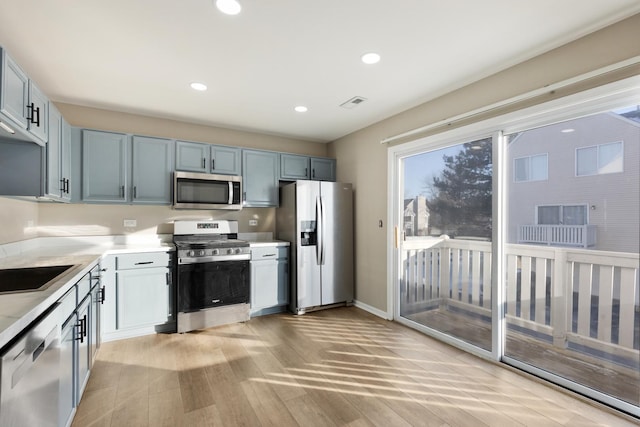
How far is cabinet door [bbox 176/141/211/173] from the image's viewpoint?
3609 millimetres

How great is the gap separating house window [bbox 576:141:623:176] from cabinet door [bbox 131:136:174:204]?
393cm

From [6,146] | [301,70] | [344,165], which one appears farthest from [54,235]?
[344,165]

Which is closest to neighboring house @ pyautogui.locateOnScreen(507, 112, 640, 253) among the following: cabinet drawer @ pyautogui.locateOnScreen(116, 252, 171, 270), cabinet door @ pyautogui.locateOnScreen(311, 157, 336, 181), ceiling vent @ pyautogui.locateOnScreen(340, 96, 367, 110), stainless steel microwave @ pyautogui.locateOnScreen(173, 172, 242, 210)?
ceiling vent @ pyautogui.locateOnScreen(340, 96, 367, 110)

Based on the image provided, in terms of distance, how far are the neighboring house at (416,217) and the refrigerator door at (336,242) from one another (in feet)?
3.00

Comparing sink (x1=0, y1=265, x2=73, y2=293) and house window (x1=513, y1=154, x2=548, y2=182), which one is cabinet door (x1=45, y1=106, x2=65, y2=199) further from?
house window (x1=513, y1=154, x2=548, y2=182)

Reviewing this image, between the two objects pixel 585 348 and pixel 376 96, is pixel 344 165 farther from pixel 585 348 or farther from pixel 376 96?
pixel 585 348

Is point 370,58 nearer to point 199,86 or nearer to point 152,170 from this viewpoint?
point 199,86

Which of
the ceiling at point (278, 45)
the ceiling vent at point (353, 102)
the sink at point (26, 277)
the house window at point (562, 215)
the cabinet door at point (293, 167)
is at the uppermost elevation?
the ceiling at point (278, 45)

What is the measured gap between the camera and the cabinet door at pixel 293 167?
4277 mm

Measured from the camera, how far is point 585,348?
86.7 inches

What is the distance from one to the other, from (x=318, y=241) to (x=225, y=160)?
63.7 inches

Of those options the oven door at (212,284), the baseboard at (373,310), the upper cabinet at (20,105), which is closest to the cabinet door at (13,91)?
the upper cabinet at (20,105)

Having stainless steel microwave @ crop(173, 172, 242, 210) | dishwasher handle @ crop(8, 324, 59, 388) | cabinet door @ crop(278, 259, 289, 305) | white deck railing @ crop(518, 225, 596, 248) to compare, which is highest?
stainless steel microwave @ crop(173, 172, 242, 210)

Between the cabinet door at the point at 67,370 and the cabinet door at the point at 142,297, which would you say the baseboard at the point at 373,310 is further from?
the cabinet door at the point at 67,370
